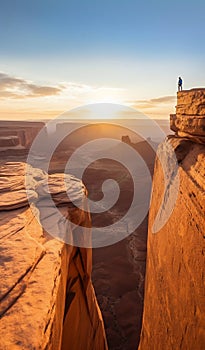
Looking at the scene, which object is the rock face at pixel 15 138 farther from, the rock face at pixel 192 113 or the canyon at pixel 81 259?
the rock face at pixel 192 113

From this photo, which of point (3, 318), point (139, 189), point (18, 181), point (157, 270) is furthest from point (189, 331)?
point (139, 189)

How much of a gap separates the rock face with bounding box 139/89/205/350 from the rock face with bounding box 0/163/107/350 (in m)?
1.49

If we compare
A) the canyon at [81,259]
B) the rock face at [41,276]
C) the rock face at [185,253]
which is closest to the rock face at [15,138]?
the canyon at [81,259]

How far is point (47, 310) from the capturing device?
218 cm

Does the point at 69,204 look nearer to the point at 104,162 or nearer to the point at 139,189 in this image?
the point at 139,189

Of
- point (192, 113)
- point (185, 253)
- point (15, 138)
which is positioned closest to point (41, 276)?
point (185, 253)

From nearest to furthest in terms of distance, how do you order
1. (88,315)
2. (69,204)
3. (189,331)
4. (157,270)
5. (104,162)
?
1. (189,331)
2. (157,270)
3. (69,204)
4. (88,315)
5. (104,162)

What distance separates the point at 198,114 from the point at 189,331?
2637 mm

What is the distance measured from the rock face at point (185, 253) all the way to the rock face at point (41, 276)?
149cm

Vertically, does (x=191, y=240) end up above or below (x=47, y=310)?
above

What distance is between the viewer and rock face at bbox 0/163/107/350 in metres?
2.00

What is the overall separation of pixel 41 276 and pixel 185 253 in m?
1.77

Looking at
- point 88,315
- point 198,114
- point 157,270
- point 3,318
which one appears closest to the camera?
point 3,318

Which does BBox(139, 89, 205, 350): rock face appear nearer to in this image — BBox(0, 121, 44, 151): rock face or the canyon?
the canyon
